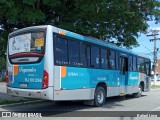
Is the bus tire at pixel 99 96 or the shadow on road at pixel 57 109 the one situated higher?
the bus tire at pixel 99 96

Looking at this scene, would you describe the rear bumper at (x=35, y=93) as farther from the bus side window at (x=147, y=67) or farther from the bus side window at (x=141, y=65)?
the bus side window at (x=147, y=67)

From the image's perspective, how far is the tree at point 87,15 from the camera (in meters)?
13.9

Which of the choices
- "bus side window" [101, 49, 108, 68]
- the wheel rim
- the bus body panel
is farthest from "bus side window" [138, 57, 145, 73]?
the bus body panel

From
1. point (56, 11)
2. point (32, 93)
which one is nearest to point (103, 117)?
point (32, 93)

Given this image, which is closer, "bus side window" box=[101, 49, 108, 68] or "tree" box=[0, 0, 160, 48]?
"tree" box=[0, 0, 160, 48]

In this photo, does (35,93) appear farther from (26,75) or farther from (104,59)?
(104,59)

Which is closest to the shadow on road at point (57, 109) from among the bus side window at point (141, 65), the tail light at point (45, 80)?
the tail light at point (45, 80)

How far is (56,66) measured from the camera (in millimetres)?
11070

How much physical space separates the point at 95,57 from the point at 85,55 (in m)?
0.99

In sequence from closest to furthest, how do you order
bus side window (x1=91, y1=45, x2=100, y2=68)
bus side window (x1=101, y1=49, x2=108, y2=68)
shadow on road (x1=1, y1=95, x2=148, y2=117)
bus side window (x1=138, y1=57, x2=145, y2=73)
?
shadow on road (x1=1, y1=95, x2=148, y2=117)
bus side window (x1=91, y1=45, x2=100, y2=68)
bus side window (x1=101, y1=49, x2=108, y2=68)
bus side window (x1=138, y1=57, x2=145, y2=73)

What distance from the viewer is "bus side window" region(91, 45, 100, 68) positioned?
13.8m

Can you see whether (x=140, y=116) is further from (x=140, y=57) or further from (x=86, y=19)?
(x=140, y=57)

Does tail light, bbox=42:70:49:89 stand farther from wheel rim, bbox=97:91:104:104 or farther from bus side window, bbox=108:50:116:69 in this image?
bus side window, bbox=108:50:116:69

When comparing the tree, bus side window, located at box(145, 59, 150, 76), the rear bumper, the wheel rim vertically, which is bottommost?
the wheel rim
